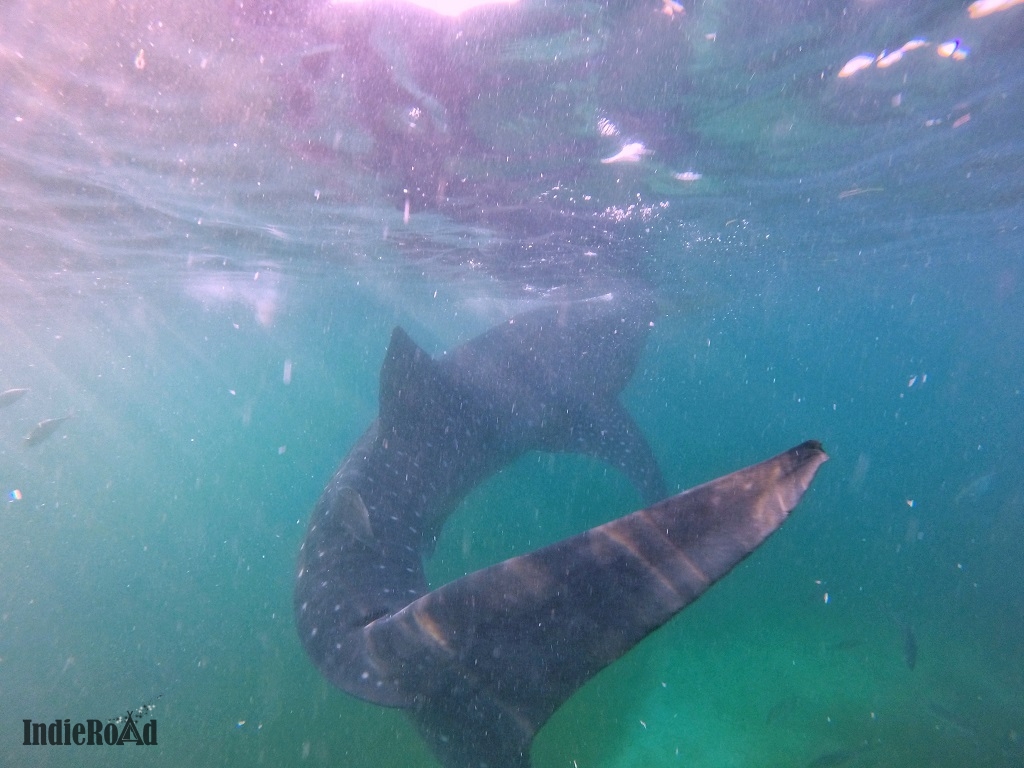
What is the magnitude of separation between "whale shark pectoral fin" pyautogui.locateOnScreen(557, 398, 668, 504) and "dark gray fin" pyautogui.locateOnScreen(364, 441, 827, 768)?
7800mm

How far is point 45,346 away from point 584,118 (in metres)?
51.8

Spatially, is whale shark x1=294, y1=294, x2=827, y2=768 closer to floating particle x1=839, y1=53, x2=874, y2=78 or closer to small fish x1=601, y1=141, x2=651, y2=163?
small fish x1=601, y1=141, x2=651, y2=163

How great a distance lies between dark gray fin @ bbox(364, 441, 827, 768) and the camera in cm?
202

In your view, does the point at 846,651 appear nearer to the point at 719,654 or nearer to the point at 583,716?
the point at 719,654

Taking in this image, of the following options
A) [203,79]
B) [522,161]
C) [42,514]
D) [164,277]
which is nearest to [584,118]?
[522,161]

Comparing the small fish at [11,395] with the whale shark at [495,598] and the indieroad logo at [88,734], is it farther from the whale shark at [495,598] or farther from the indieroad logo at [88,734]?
the whale shark at [495,598]

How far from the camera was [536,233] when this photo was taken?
52.5 feet

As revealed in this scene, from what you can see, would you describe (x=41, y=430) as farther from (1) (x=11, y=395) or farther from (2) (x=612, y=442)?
(2) (x=612, y=442)

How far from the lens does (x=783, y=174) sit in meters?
13.0

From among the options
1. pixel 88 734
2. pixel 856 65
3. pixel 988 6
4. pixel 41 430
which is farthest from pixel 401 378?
pixel 41 430

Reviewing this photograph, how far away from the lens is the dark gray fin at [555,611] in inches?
79.5

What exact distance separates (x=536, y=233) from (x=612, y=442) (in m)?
7.63

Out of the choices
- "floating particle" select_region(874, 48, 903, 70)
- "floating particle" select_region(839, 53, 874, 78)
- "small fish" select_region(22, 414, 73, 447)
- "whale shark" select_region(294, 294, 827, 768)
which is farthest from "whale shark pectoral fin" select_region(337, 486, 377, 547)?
"small fish" select_region(22, 414, 73, 447)

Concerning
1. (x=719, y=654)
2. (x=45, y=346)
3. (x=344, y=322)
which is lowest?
(x=719, y=654)
